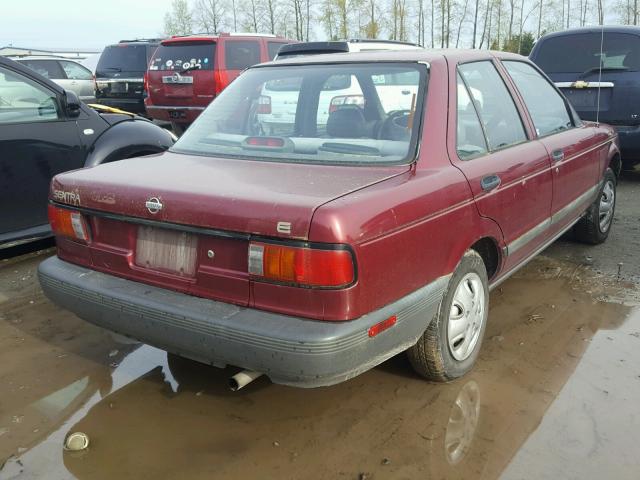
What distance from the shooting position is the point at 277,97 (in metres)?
3.60

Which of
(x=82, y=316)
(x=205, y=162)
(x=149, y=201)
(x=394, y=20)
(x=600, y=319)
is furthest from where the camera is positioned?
(x=394, y=20)

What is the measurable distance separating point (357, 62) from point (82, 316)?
1899 mm

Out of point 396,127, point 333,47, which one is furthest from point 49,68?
point 396,127

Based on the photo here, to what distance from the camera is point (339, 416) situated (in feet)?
9.34

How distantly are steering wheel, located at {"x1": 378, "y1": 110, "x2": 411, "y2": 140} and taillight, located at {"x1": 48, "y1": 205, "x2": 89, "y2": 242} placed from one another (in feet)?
4.80

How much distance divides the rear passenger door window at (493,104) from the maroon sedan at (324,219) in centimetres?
1

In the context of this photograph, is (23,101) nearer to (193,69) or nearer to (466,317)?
(466,317)

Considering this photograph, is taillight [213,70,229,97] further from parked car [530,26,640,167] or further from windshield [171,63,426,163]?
windshield [171,63,426,163]

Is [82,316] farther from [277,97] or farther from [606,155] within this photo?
[606,155]

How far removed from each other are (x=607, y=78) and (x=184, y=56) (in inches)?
272

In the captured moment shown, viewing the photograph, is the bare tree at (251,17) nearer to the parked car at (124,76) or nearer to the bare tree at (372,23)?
the bare tree at (372,23)

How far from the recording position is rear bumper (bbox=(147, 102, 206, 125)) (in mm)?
10695

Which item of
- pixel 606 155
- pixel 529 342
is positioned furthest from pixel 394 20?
pixel 529 342

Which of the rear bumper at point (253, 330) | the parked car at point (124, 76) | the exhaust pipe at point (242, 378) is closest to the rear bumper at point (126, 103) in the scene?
the parked car at point (124, 76)
